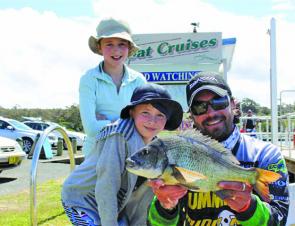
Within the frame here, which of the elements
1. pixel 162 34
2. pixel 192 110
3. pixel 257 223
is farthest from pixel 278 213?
pixel 162 34

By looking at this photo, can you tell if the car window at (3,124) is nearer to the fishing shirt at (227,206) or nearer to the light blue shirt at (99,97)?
the light blue shirt at (99,97)

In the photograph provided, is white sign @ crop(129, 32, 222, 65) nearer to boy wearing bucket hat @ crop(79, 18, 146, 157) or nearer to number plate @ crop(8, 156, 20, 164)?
number plate @ crop(8, 156, 20, 164)

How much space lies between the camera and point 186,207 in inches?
103

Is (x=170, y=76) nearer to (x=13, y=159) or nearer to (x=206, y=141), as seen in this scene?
(x=13, y=159)

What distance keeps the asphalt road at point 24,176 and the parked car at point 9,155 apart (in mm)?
422

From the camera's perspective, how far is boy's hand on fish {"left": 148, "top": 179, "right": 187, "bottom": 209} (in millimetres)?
2141

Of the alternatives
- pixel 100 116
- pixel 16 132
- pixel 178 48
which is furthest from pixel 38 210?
pixel 16 132

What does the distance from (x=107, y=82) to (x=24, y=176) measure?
10.5m

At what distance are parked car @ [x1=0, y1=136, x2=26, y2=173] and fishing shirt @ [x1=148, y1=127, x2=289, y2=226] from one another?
9.94 meters

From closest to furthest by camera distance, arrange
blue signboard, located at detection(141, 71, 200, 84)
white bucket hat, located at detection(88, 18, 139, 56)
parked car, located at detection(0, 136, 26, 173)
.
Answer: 1. white bucket hat, located at detection(88, 18, 139, 56)
2. parked car, located at detection(0, 136, 26, 173)
3. blue signboard, located at detection(141, 71, 200, 84)

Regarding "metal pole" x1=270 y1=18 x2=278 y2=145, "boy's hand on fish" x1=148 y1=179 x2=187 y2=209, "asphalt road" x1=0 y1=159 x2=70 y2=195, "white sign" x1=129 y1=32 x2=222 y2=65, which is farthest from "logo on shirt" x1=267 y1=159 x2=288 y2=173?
"white sign" x1=129 y1=32 x2=222 y2=65

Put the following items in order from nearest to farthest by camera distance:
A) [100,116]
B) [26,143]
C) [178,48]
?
[100,116] → [178,48] → [26,143]

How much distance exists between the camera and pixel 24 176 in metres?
13.7

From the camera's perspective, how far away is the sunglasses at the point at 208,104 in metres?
2.48
